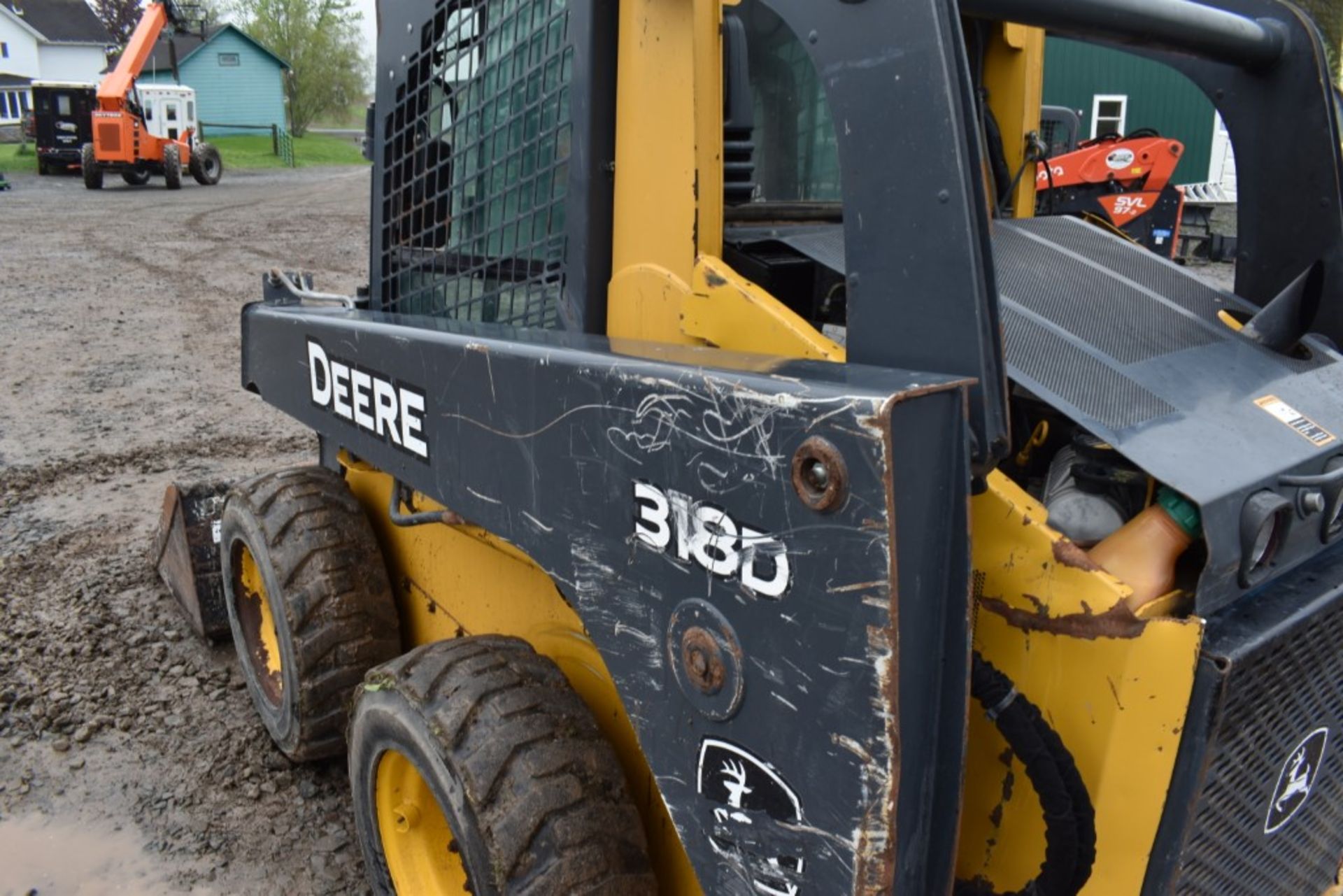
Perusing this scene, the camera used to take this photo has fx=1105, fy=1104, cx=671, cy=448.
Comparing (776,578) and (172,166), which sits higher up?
(172,166)

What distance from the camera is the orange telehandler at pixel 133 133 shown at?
68.2ft

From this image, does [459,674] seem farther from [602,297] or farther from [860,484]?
[860,484]

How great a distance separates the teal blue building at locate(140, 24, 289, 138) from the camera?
43688mm

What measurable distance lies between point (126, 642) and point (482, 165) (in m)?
2.54

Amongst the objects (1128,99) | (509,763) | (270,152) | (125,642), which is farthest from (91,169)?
(509,763)

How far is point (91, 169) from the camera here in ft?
70.6

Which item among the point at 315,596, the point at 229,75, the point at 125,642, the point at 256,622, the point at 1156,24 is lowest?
the point at 125,642

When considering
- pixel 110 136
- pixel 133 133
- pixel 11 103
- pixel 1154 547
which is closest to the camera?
pixel 1154 547

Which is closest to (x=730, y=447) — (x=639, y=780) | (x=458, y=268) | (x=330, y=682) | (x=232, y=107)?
(x=639, y=780)

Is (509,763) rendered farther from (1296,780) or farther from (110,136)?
(110,136)

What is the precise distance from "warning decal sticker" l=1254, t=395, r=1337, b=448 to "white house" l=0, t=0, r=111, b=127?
57338 millimetres

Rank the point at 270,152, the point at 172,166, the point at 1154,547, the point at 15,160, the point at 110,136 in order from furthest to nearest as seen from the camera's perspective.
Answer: the point at 270,152 < the point at 15,160 < the point at 172,166 < the point at 110,136 < the point at 1154,547

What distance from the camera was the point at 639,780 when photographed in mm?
2078

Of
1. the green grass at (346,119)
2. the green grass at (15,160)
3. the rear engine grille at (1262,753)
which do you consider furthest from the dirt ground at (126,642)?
the green grass at (346,119)
